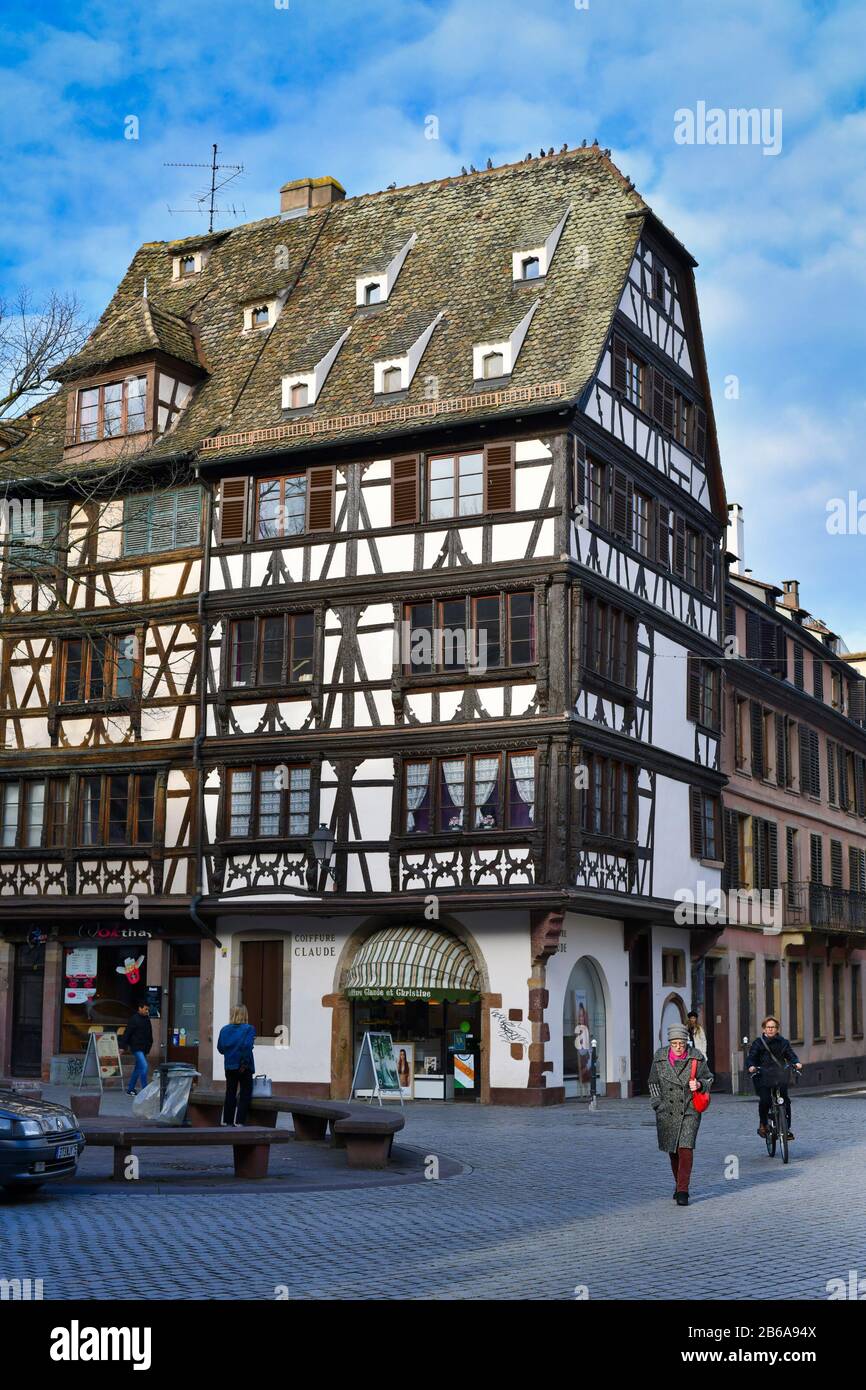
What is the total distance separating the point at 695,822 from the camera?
1446 inches

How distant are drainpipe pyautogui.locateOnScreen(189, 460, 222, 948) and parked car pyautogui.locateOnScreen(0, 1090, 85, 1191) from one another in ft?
58.5

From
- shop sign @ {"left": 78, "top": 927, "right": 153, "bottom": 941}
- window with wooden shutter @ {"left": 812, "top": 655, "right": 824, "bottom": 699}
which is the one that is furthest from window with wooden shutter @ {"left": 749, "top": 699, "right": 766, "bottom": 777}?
shop sign @ {"left": 78, "top": 927, "right": 153, "bottom": 941}

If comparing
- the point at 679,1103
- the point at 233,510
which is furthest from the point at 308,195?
the point at 679,1103

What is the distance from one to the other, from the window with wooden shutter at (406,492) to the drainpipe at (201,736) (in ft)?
14.4

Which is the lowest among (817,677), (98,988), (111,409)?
(98,988)

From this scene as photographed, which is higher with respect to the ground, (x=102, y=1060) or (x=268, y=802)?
(x=268, y=802)

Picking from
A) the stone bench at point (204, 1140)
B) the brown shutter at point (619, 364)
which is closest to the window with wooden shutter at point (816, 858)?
the brown shutter at point (619, 364)

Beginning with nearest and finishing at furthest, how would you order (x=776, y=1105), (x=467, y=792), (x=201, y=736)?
(x=776, y=1105) → (x=467, y=792) → (x=201, y=736)

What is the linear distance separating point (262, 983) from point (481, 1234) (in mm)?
20690

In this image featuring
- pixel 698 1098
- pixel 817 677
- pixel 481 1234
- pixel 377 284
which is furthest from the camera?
pixel 817 677

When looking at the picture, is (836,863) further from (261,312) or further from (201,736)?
(261,312)

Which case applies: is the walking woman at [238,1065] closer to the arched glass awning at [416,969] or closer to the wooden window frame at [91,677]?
the arched glass awning at [416,969]

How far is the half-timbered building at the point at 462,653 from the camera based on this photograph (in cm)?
3089
